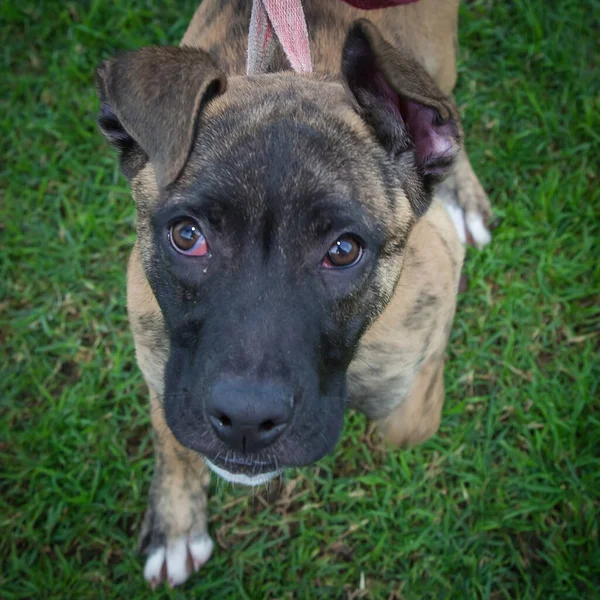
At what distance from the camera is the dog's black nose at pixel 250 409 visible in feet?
7.80

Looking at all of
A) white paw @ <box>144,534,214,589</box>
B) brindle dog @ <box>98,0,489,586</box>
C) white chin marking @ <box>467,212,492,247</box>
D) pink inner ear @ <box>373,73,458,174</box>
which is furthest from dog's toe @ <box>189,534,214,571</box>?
white chin marking @ <box>467,212,492,247</box>

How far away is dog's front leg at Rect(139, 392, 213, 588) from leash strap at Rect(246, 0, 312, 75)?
72.4 inches

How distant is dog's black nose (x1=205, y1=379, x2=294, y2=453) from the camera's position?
2.38 meters

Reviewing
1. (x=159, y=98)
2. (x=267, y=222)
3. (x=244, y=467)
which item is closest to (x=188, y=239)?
(x=267, y=222)

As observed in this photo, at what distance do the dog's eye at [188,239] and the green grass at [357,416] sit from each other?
2052 millimetres

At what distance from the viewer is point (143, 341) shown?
342 centimetres

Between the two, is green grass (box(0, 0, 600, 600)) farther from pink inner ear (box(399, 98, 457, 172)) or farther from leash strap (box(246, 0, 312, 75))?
leash strap (box(246, 0, 312, 75))

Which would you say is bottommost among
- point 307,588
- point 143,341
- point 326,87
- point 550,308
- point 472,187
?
point 307,588

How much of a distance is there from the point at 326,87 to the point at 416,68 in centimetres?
53

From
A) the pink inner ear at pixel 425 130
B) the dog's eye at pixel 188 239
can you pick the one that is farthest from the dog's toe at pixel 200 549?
the pink inner ear at pixel 425 130

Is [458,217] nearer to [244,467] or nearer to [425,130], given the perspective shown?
[425,130]

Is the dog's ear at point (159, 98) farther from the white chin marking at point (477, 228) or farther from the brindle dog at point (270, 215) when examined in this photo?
the white chin marking at point (477, 228)

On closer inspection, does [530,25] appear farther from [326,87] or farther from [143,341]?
[143,341]

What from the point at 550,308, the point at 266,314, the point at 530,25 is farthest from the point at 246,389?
the point at 530,25
